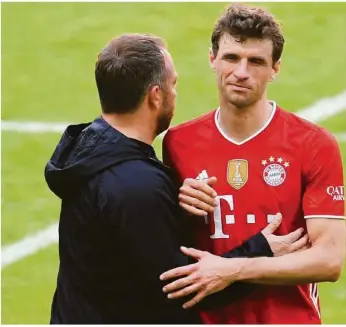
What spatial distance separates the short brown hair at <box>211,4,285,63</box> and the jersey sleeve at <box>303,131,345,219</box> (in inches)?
18.1

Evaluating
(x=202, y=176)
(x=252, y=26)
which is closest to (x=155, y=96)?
(x=202, y=176)

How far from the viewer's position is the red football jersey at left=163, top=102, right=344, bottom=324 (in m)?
4.80

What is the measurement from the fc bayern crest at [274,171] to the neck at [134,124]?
1.76 ft

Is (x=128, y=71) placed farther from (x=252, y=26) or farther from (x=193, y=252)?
(x=193, y=252)

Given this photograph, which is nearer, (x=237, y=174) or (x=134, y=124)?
(x=134, y=124)

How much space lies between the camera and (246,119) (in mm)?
4984

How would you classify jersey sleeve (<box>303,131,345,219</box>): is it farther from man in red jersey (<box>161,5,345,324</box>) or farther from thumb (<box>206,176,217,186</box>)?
thumb (<box>206,176,217,186</box>)

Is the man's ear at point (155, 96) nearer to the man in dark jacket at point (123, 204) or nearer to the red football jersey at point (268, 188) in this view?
the man in dark jacket at point (123, 204)

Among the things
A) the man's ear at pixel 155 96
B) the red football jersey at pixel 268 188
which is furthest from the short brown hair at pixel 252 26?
the man's ear at pixel 155 96

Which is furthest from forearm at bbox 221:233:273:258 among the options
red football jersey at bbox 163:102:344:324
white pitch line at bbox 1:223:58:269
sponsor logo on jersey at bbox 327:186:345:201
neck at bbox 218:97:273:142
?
white pitch line at bbox 1:223:58:269

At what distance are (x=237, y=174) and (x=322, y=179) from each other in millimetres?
378

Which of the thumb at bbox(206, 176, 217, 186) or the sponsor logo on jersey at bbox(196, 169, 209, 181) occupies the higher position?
the sponsor logo on jersey at bbox(196, 169, 209, 181)

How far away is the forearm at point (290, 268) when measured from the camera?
15.3 ft

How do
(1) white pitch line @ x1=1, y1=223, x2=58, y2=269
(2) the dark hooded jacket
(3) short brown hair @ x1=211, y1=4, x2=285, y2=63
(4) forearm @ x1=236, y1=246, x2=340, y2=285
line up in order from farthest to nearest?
(1) white pitch line @ x1=1, y1=223, x2=58, y2=269
(3) short brown hair @ x1=211, y1=4, x2=285, y2=63
(4) forearm @ x1=236, y1=246, x2=340, y2=285
(2) the dark hooded jacket
